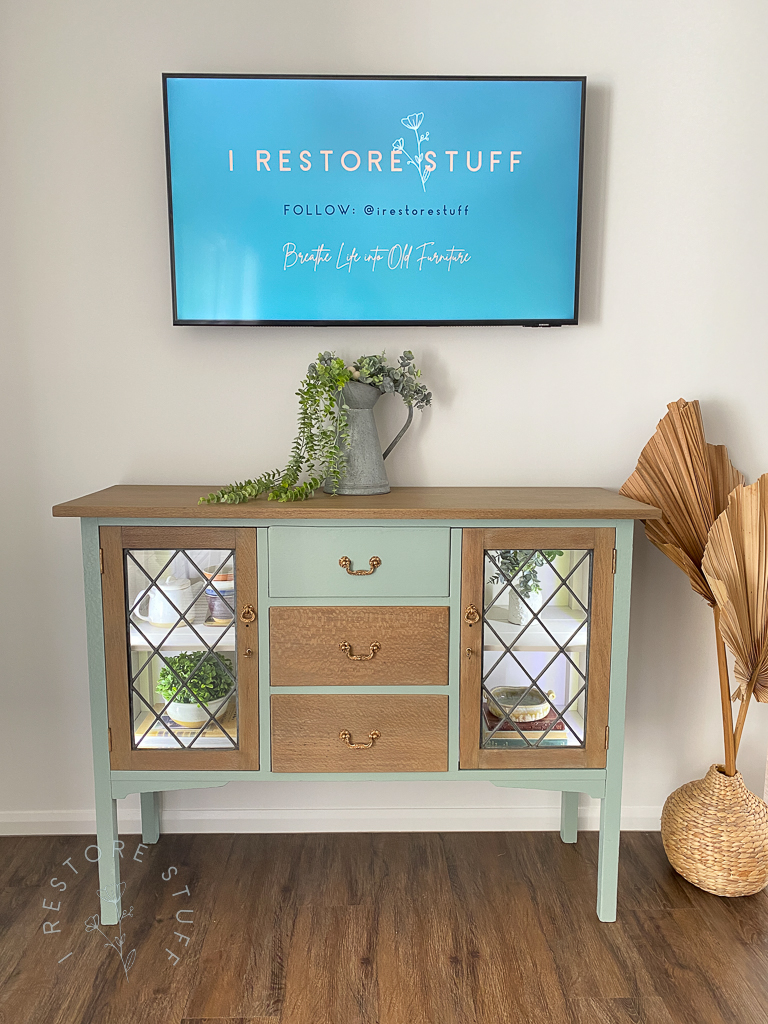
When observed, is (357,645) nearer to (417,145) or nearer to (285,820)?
(285,820)

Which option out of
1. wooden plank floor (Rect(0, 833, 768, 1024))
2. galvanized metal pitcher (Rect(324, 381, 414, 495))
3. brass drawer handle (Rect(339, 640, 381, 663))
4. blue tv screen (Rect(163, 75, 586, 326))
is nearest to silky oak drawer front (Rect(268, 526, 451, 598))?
brass drawer handle (Rect(339, 640, 381, 663))

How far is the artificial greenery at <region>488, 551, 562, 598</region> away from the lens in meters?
1.77

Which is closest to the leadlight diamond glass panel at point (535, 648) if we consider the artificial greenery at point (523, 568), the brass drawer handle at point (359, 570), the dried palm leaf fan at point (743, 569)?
the artificial greenery at point (523, 568)

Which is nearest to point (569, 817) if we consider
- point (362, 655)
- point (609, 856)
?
point (609, 856)

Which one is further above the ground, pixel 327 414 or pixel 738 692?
pixel 327 414

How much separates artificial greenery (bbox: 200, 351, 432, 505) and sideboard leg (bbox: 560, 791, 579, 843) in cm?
115

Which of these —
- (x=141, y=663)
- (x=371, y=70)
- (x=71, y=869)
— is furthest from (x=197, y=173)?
(x=71, y=869)

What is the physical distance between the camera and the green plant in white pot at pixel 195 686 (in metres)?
1.80

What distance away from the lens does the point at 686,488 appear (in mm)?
2029

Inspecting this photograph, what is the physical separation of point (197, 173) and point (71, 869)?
75.3 inches

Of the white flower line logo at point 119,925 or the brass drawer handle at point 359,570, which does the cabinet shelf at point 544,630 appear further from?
the white flower line logo at point 119,925

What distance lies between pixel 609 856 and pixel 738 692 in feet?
1.84

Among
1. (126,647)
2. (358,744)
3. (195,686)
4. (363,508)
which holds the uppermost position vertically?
(363,508)

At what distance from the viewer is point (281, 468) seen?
2146 mm
